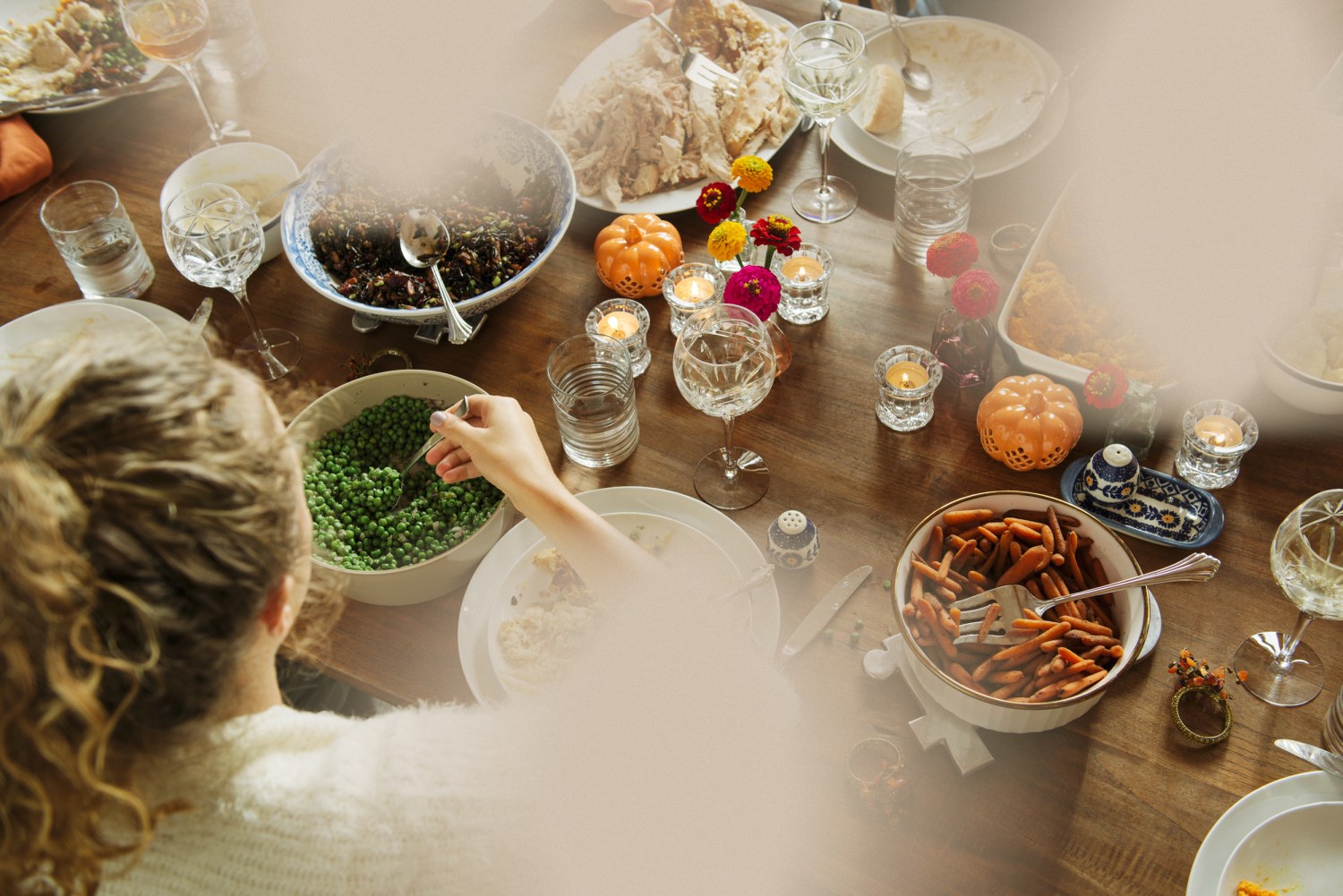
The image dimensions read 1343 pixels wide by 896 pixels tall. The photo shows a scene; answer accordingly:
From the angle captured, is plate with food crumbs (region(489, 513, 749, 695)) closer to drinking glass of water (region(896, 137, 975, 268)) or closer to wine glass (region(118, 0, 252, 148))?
drinking glass of water (region(896, 137, 975, 268))

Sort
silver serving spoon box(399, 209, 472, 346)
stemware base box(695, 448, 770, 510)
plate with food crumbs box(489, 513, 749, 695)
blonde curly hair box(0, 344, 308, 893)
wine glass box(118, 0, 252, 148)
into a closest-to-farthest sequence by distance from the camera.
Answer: blonde curly hair box(0, 344, 308, 893) → plate with food crumbs box(489, 513, 749, 695) → stemware base box(695, 448, 770, 510) → silver serving spoon box(399, 209, 472, 346) → wine glass box(118, 0, 252, 148)

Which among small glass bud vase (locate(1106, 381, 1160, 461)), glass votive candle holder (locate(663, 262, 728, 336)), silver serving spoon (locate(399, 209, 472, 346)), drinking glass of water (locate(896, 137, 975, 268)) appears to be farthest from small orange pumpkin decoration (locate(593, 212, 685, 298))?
small glass bud vase (locate(1106, 381, 1160, 461))

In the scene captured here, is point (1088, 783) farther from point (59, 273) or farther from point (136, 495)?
point (59, 273)

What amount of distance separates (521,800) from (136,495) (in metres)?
0.46

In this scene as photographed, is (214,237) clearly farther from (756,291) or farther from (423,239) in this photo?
(756,291)

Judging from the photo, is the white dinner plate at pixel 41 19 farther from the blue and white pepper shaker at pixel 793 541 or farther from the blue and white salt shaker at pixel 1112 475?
the blue and white salt shaker at pixel 1112 475

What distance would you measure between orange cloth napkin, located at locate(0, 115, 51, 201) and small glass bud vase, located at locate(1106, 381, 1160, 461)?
7.27 ft

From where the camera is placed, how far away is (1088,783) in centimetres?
117

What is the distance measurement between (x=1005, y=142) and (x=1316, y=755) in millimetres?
1218

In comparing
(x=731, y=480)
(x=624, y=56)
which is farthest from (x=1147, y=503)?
(x=624, y=56)

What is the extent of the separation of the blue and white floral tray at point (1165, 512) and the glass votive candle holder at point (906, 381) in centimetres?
27

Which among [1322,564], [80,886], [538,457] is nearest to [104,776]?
[80,886]

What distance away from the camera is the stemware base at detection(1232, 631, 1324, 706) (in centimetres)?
121

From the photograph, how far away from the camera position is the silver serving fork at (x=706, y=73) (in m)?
1.94
